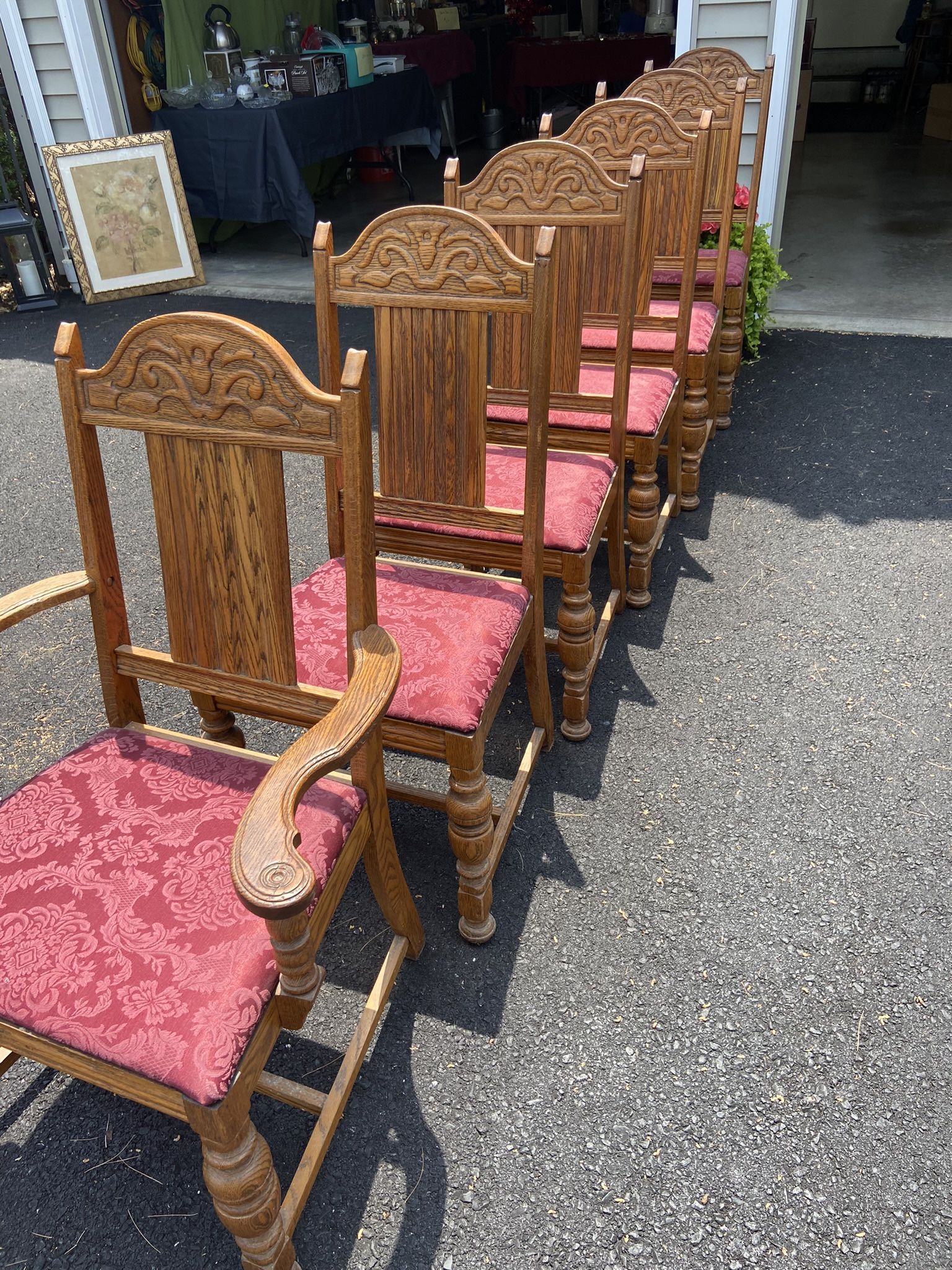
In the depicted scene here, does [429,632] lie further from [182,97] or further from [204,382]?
[182,97]

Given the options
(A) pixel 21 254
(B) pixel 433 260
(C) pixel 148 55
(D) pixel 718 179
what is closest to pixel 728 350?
(D) pixel 718 179

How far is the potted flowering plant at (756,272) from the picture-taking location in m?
3.66

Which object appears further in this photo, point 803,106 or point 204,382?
point 803,106

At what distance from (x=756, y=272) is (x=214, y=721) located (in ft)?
10.1

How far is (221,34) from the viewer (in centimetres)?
577

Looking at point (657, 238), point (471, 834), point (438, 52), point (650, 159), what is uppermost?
point (438, 52)

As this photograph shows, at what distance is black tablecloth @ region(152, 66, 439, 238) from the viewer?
5.45 metres

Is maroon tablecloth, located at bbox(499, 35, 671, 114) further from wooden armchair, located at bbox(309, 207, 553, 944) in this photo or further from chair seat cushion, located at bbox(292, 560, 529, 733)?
chair seat cushion, located at bbox(292, 560, 529, 733)

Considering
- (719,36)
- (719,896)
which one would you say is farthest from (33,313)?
(719,896)

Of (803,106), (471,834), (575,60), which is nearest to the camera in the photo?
(471,834)

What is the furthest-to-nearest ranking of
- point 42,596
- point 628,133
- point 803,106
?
point 803,106
point 628,133
point 42,596

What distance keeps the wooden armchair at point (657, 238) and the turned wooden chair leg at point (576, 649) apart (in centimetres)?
55

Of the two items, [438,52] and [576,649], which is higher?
[438,52]

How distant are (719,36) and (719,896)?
385 cm
